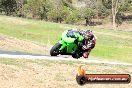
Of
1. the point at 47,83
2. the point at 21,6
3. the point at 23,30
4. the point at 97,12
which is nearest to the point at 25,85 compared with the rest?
the point at 47,83

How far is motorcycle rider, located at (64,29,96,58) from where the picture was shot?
5.94 m

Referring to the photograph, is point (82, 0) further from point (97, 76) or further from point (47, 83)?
point (97, 76)

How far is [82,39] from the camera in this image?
6105 millimetres

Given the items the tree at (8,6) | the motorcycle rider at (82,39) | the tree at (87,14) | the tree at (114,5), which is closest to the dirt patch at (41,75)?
the motorcycle rider at (82,39)

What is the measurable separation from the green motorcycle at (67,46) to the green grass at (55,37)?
41.3 m

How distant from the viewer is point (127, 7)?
12838cm

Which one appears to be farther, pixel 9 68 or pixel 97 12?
pixel 97 12

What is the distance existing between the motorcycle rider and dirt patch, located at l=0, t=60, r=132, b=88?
17.5m

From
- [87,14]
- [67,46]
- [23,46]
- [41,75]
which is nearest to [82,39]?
[67,46]

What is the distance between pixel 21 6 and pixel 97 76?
11004 cm

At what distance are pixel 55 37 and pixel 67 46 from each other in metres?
55.2

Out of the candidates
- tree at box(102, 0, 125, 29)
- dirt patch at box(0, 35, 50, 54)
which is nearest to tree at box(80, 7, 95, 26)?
tree at box(102, 0, 125, 29)

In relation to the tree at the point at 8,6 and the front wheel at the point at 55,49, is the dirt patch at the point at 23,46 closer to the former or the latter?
the front wheel at the point at 55,49

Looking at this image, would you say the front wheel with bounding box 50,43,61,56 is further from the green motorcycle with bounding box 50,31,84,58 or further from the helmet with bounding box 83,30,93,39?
the helmet with bounding box 83,30,93,39
